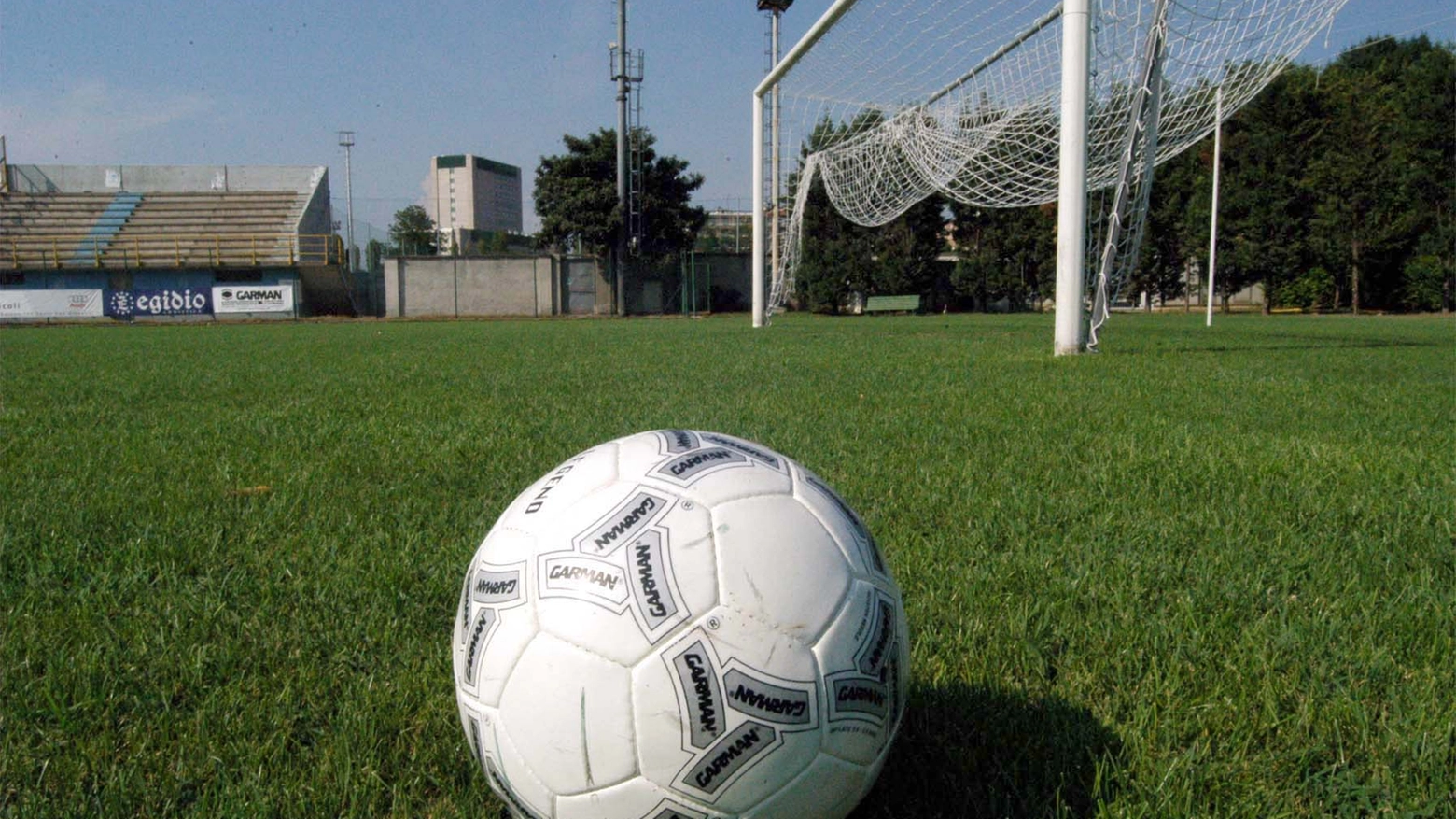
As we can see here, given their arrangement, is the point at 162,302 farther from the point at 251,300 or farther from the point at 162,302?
the point at 251,300

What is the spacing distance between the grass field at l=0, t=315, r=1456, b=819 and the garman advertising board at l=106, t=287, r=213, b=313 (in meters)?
33.4

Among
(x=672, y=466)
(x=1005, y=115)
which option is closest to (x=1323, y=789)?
(x=672, y=466)

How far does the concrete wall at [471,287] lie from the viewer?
39250 mm

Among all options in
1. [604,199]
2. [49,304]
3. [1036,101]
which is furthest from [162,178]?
[1036,101]

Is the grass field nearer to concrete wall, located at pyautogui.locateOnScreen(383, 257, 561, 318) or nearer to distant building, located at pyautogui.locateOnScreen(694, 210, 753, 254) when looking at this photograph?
concrete wall, located at pyautogui.locateOnScreen(383, 257, 561, 318)

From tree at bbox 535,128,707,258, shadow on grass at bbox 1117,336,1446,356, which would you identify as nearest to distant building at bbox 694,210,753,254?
tree at bbox 535,128,707,258

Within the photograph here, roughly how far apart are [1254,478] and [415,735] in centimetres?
359

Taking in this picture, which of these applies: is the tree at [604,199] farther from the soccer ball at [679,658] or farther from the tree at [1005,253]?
the soccer ball at [679,658]

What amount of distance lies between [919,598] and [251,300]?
38.4m

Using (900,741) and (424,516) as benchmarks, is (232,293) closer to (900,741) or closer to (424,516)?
(424,516)

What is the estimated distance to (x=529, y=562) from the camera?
1.58 metres

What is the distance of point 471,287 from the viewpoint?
39.6 m

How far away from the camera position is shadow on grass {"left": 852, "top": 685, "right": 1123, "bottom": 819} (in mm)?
1649

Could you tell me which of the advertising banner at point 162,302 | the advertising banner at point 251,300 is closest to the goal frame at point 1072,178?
the advertising banner at point 251,300
